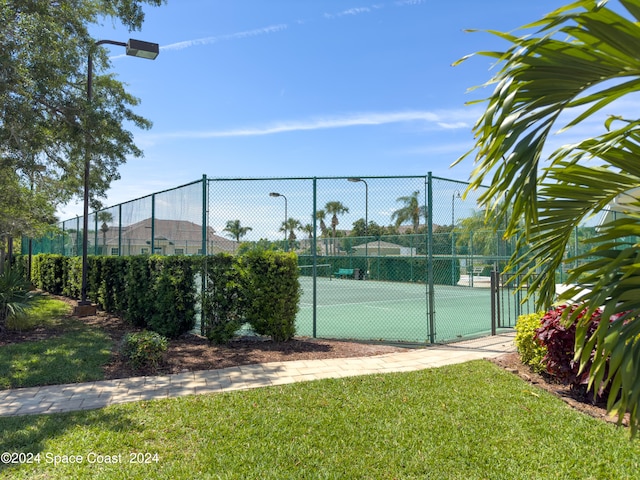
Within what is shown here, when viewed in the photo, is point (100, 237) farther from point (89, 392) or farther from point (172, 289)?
point (89, 392)

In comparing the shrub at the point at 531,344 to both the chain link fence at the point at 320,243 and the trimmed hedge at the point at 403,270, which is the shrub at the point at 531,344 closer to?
the chain link fence at the point at 320,243

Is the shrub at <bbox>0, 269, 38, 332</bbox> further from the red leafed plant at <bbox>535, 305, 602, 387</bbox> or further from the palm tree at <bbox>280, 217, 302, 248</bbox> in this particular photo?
the red leafed plant at <bbox>535, 305, 602, 387</bbox>

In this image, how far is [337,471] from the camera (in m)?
2.88

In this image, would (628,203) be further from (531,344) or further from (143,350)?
(143,350)

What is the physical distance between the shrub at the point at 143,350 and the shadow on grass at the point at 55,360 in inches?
15.2

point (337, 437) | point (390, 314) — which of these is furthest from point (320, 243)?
point (337, 437)

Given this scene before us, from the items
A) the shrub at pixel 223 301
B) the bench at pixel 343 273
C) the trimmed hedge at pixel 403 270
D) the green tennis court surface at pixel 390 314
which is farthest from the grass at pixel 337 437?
the bench at pixel 343 273

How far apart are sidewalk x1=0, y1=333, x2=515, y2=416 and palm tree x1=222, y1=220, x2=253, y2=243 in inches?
105

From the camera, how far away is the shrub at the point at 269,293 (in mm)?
7012

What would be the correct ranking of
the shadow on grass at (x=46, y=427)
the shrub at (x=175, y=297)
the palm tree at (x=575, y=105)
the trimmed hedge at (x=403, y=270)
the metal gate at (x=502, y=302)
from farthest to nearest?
the trimmed hedge at (x=403, y=270), the metal gate at (x=502, y=302), the shrub at (x=175, y=297), the shadow on grass at (x=46, y=427), the palm tree at (x=575, y=105)

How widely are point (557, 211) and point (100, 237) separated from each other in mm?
13870

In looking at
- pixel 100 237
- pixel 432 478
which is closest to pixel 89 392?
pixel 432 478

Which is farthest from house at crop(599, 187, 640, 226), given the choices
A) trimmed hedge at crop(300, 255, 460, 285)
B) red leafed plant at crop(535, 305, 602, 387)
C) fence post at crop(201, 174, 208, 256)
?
trimmed hedge at crop(300, 255, 460, 285)

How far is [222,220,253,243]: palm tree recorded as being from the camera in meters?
7.77
